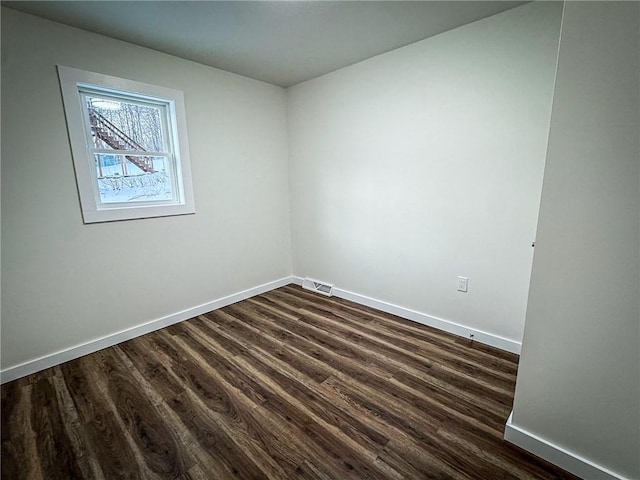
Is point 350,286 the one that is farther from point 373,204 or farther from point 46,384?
point 46,384

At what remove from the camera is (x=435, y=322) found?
260 cm

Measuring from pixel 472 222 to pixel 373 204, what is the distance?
36.1 inches

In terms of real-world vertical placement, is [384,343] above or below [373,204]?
below

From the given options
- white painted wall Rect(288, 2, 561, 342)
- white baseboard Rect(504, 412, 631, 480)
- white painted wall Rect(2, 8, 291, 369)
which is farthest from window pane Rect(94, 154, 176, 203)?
white baseboard Rect(504, 412, 631, 480)

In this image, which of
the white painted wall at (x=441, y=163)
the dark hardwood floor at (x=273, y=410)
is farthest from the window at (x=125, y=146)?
the white painted wall at (x=441, y=163)

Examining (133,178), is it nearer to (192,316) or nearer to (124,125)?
(124,125)

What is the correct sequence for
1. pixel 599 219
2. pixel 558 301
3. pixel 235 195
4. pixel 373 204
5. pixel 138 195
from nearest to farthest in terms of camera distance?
pixel 599 219 < pixel 558 301 < pixel 138 195 < pixel 373 204 < pixel 235 195

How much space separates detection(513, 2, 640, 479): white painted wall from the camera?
103 cm

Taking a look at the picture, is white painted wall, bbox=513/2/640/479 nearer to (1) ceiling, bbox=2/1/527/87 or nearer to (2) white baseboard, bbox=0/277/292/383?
(1) ceiling, bbox=2/1/527/87

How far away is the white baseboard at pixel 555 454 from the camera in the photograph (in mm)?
1212

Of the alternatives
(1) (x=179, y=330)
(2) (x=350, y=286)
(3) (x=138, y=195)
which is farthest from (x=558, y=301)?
(3) (x=138, y=195)

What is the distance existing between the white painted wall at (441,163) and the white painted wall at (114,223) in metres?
0.75

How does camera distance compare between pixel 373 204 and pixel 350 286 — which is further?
pixel 350 286

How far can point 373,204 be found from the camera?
9.35 ft
